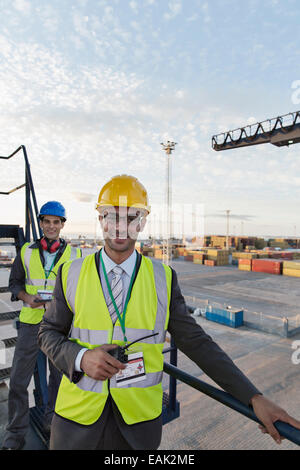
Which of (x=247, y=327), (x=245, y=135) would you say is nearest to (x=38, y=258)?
(x=247, y=327)

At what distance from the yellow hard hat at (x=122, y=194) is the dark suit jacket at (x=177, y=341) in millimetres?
392

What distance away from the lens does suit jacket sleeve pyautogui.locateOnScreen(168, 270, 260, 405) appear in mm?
1501

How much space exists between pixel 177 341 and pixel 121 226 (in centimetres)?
86

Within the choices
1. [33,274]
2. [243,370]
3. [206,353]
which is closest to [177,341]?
[206,353]

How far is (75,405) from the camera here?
1551 millimetres

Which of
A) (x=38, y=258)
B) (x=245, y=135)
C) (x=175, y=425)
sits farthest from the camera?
(x=245, y=135)

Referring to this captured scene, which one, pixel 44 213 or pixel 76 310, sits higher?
pixel 44 213

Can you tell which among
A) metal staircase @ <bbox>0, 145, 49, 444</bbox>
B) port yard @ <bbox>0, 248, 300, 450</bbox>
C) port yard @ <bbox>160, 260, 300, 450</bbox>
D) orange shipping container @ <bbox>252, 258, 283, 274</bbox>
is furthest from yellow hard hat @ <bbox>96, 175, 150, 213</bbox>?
orange shipping container @ <bbox>252, 258, 283, 274</bbox>

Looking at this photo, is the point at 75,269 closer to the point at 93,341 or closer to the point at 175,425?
the point at 93,341

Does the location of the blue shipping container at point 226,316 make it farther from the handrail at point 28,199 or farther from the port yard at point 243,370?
the handrail at point 28,199

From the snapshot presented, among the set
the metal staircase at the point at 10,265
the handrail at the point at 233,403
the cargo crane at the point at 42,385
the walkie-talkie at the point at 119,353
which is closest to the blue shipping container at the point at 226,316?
the cargo crane at the point at 42,385

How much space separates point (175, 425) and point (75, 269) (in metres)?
9.54

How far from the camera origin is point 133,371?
1523 millimetres

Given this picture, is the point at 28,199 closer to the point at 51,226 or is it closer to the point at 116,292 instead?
the point at 51,226
